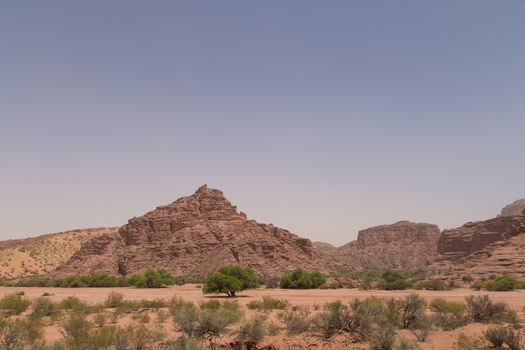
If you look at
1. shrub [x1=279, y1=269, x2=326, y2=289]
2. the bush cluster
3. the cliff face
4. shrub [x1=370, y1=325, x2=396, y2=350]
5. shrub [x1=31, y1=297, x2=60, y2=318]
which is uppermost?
the cliff face

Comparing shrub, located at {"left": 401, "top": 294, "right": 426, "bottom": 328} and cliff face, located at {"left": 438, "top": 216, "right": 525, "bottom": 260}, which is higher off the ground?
cliff face, located at {"left": 438, "top": 216, "right": 525, "bottom": 260}

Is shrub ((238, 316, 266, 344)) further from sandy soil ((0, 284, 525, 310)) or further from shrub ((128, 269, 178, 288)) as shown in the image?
shrub ((128, 269, 178, 288))

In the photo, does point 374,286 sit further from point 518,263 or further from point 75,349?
point 75,349

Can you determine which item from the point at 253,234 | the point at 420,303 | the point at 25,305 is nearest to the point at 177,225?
the point at 253,234

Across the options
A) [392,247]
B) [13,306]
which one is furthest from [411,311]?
[392,247]

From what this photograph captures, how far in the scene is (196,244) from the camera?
8650 centimetres

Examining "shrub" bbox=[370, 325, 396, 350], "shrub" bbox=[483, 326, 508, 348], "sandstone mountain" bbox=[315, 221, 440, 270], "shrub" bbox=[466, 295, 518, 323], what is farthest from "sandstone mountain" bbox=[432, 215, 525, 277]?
"shrub" bbox=[370, 325, 396, 350]

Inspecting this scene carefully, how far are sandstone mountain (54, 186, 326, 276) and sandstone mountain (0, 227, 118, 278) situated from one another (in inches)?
734

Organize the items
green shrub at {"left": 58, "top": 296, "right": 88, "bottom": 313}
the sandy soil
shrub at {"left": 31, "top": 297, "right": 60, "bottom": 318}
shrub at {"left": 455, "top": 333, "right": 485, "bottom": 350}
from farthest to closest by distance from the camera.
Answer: the sandy soil, green shrub at {"left": 58, "top": 296, "right": 88, "bottom": 313}, shrub at {"left": 31, "top": 297, "right": 60, "bottom": 318}, shrub at {"left": 455, "top": 333, "right": 485, "bottom": 350}

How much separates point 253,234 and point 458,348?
80022mm

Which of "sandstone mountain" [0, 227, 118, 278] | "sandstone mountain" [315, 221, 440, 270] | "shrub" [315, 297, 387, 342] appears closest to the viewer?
"shrub" [315, 297, 387, 342]

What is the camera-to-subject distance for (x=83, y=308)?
1025 inches

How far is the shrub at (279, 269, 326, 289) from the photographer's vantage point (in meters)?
50.8

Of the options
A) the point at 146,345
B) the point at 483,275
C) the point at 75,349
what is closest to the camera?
the point at 75,349
